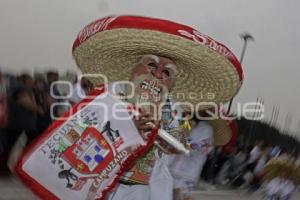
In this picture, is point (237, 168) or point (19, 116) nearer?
point (19, 116)

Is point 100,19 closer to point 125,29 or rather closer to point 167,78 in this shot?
point 125,29

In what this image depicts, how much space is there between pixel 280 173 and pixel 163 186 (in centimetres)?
548

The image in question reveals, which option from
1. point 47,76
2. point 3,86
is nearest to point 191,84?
point 3,86

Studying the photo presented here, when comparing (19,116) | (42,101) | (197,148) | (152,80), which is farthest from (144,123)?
(42,101)

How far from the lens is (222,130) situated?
19.6ft

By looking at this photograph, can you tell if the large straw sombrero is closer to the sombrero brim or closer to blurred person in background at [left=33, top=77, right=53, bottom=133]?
the sombrero brim

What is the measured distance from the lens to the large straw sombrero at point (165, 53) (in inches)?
126

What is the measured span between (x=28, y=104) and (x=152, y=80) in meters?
3.63

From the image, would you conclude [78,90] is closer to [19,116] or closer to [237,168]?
[19,116]

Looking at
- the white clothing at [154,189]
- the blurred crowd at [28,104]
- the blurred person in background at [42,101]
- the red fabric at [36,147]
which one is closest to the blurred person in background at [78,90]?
the blurred crowd at [28,104]

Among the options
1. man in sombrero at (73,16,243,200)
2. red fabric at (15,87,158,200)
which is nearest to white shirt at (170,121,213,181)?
man in sombrero at (73,16,243,200)

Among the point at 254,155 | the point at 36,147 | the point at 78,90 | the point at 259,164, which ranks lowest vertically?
the point at 259,164

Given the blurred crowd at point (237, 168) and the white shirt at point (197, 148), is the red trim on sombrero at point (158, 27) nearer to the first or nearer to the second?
the white shirt at point (197, 148)

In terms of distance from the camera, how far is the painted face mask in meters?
3.14
